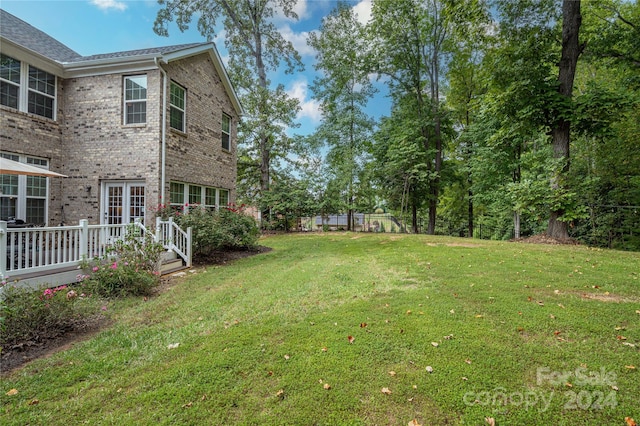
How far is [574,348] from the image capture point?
2938 mm

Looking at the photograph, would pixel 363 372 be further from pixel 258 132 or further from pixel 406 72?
pixel 406 72

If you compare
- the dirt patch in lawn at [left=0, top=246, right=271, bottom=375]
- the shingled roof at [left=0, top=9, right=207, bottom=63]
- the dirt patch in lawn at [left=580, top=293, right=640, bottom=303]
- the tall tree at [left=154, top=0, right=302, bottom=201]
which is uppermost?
the tall tree at [left=154, top=0, right=302, bottom=201]

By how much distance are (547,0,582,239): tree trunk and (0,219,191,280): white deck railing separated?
12.1 metres

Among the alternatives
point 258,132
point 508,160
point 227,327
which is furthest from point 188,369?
point 508,160

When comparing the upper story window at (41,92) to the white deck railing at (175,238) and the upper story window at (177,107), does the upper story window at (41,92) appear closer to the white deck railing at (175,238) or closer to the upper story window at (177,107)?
the upper story window at (177,107)

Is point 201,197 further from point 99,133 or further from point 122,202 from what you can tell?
point 99,133

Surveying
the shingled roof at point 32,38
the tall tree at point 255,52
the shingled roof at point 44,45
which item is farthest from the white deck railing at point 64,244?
the tall tree at point 255,52

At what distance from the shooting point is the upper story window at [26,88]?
7512mm

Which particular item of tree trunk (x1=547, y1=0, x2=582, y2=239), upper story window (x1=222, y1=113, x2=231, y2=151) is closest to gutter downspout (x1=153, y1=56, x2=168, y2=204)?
upper story window (x1=222, y1=113, x2=231, y2=151)

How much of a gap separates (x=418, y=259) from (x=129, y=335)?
20.8 feet

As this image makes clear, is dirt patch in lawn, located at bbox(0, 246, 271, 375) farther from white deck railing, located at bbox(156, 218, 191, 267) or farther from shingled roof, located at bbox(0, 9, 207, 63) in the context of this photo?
shingled roof, located at bbox(0, 9, 207, 63)

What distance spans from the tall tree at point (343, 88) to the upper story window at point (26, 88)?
13.6m

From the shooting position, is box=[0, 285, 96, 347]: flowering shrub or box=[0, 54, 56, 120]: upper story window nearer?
box=[0, 285, 96, 347]: flowering shrub

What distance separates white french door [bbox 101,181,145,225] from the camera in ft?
29.0
